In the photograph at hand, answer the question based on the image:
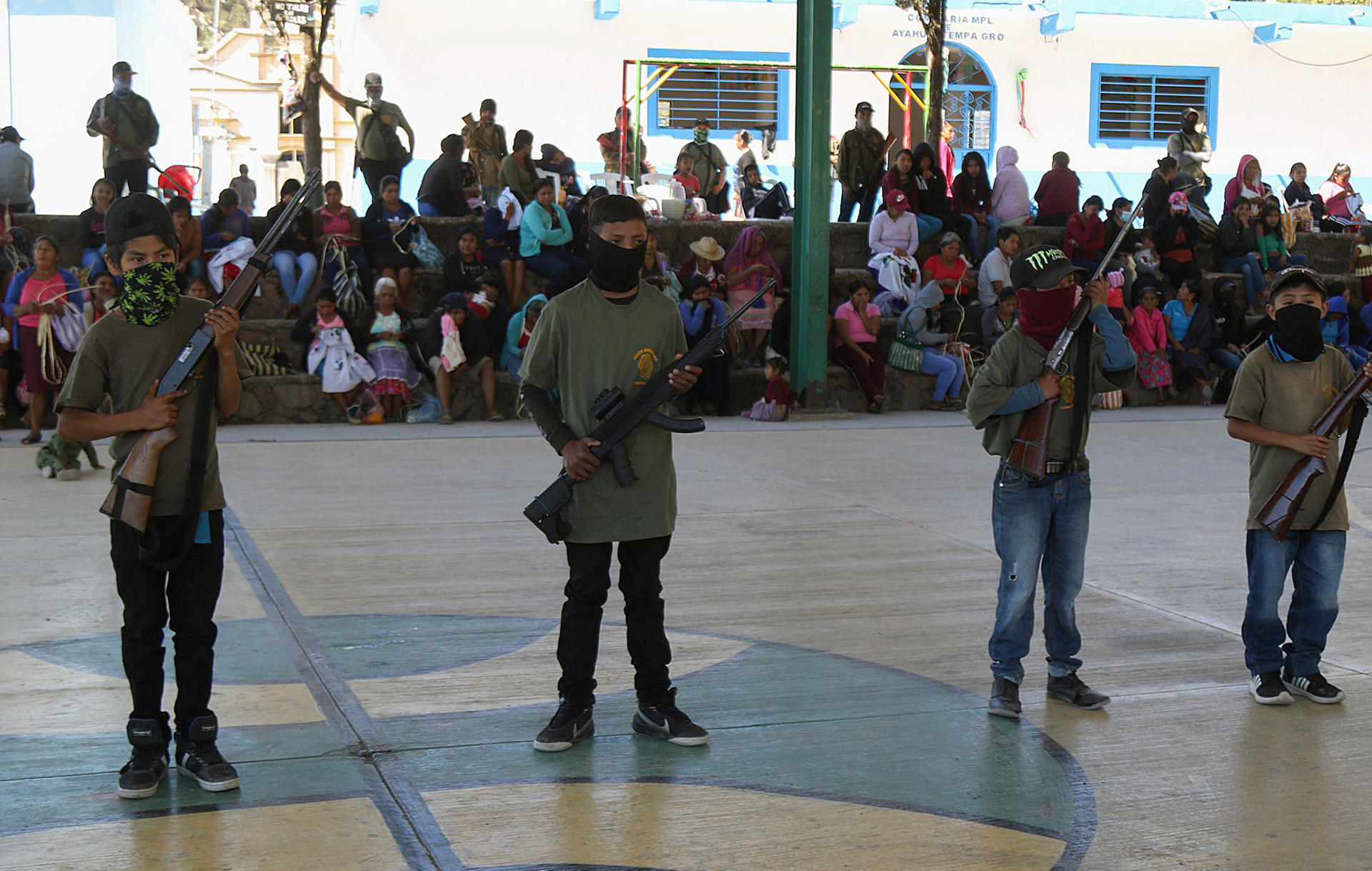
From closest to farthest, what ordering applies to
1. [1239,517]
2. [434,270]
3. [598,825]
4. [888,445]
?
[598,825] → [1239,517] → [888,445] → [434,270]

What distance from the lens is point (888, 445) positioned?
12.0 meters

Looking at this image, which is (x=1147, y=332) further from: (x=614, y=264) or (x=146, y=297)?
(x=146, y=297)

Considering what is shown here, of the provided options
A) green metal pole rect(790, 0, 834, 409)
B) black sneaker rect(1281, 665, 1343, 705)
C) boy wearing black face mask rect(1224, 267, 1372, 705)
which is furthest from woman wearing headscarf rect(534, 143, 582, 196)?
black sneaker rect(1281, 665, 1343, 705)

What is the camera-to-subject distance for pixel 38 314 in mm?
11633

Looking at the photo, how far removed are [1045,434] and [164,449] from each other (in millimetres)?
2719

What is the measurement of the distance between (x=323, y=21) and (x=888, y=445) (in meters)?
8.67

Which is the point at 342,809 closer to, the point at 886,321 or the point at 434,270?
the point at 434,270

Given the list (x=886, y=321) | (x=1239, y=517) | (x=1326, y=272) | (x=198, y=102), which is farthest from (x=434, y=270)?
(x=198, y=102)

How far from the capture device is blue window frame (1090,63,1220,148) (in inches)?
958

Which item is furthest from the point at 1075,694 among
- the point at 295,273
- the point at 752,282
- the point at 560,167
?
the point at 560,167

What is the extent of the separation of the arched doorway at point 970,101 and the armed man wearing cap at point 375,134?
35.0 ft

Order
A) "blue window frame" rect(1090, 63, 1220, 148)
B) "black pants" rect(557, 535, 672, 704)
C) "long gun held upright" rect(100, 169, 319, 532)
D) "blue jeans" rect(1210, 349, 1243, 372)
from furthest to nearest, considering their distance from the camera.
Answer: "blue window frame" rect(1090, 63, 1220, 148), "blue jeans" rect(1210, 349, 1243, 372), "black pants" rect(557, 535, 672, 704), "long gun held upright" rect(100, 169, 319, 532)

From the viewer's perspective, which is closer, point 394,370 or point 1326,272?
point 394,370

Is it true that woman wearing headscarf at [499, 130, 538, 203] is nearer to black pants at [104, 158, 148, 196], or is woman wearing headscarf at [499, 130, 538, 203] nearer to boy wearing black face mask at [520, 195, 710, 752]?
black pants at [104, 158, 148, 196]
